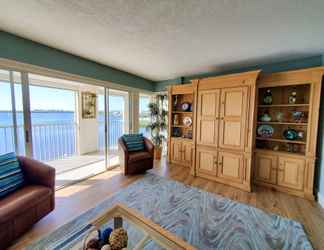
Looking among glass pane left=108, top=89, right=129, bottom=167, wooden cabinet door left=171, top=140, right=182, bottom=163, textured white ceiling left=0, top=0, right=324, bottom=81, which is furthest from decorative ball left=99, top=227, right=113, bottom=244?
wooden cabinet door left=171, top=140, right=182, bottom=163

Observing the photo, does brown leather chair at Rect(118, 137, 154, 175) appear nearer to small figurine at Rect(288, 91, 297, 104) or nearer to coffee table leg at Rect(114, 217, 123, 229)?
coffee table leg at Rect(114, 217, 123, 229)

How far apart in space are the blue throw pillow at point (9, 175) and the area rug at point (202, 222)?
28.1 inches

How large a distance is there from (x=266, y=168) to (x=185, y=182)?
1566mm

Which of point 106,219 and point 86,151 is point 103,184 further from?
point 86,151

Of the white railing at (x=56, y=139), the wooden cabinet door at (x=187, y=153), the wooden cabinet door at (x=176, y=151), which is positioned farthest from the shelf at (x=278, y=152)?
the white railing at (x=56, y=139)

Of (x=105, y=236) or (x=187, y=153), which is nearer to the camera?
(x=105, y=236)

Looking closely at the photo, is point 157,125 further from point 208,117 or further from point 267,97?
point 267,97

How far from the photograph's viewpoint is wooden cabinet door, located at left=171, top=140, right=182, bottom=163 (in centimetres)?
403

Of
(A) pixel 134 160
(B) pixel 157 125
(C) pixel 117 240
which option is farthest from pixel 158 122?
(C) pixel 117 240

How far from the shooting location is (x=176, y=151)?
409 cm

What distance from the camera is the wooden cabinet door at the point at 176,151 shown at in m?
4.03

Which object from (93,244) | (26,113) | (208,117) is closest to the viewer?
(93,244)

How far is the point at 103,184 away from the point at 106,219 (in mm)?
1670

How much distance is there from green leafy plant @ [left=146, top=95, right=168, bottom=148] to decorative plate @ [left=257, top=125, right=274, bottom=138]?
2.43 metres
